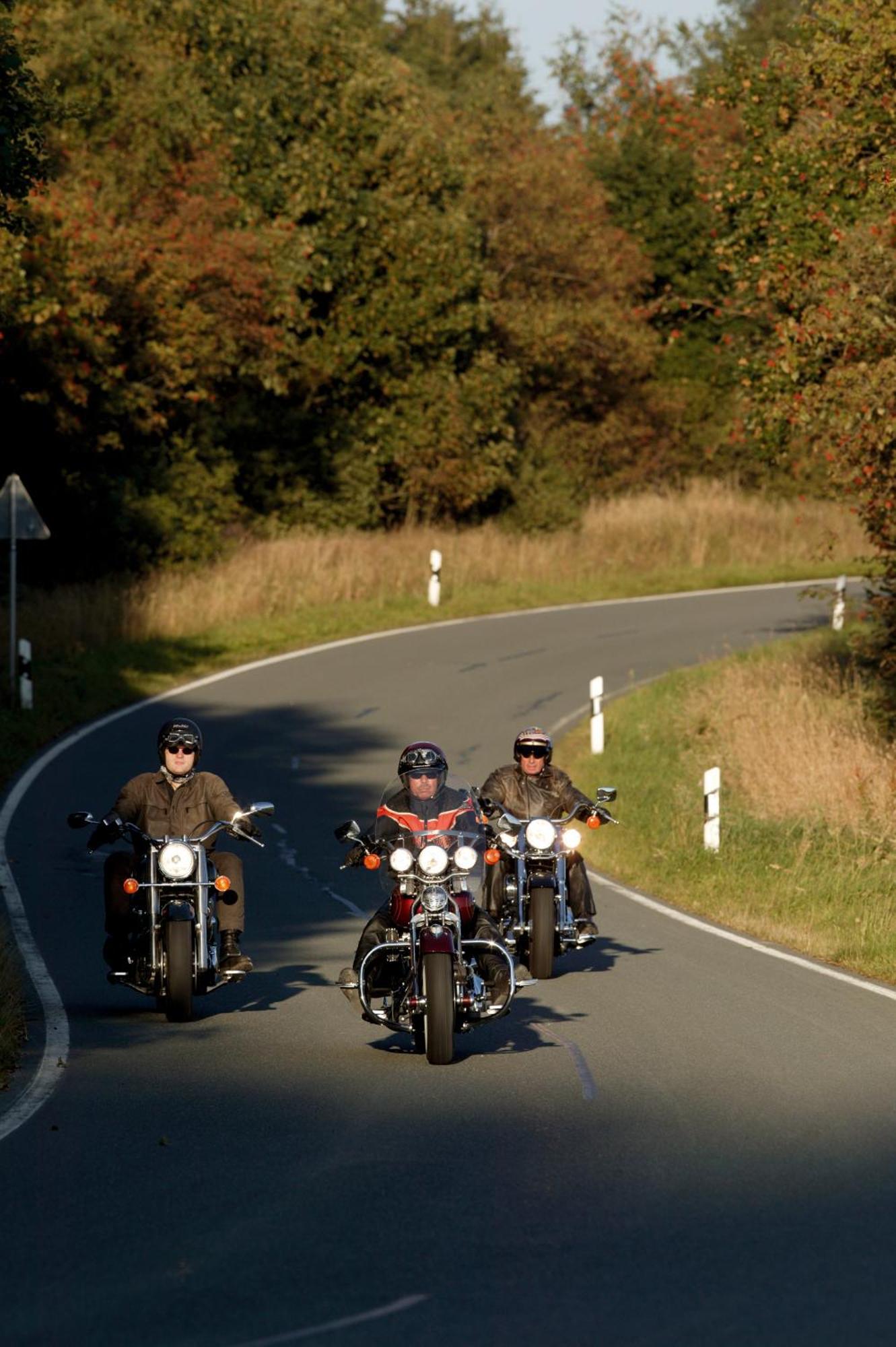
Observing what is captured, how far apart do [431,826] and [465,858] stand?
18.2 inches

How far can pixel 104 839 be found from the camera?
11.4 m

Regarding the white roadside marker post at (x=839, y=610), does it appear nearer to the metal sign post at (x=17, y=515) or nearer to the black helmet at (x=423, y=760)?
the metal sign post at (x=17, y=515)

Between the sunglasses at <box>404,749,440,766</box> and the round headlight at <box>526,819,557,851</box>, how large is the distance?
2.17m

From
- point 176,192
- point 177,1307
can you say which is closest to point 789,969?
point 177,1307

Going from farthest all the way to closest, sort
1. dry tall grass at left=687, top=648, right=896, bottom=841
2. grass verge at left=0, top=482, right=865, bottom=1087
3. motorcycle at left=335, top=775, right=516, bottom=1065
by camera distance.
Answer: grass verge at left=0, top=482, right=865, bottom=1087 < dry tall grass at left=687, top=648, right=896, bottom=841 < motorcycle at left=335, top=775, right=516, bottom=1065

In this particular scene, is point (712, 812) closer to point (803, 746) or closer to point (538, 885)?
point (803, 746)

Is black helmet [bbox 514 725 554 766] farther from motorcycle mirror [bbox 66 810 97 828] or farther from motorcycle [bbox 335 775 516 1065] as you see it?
motorcycle mirror [bbox 66 810 97 828]

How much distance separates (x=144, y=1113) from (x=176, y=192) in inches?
1373

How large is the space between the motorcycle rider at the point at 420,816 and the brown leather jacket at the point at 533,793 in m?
2.52

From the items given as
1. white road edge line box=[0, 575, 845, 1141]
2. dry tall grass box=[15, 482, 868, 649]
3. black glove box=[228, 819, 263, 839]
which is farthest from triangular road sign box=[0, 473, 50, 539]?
black glove box=[228, 819, 263, 839]

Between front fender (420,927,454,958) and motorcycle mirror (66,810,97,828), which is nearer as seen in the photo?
front fender (420,927,454,958)

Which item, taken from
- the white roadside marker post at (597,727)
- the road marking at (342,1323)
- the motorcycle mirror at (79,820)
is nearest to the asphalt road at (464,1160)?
the road marking at (342,1323)

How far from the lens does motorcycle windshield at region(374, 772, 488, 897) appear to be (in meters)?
10.6

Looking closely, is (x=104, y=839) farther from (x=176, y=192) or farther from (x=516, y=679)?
(x=176, y=192)
